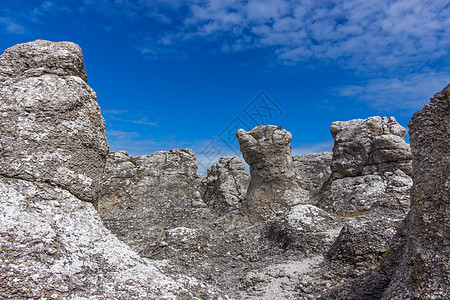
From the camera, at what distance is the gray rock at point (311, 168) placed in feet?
80.1

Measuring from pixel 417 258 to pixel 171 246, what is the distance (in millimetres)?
9000

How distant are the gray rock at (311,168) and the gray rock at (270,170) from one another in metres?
4.68

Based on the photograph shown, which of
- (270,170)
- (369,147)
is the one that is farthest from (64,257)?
(369,147)

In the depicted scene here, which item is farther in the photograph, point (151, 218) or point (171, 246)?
point (151, 218)

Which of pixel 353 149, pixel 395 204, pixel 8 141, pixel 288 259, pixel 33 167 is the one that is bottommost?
pixel 288 259

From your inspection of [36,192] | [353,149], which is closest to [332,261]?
[36,192]

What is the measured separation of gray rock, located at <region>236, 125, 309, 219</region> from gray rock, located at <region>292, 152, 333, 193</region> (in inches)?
184

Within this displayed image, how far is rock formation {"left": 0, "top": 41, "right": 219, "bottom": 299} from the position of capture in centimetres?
439

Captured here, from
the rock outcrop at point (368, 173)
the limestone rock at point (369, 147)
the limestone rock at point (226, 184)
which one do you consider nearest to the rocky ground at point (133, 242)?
the rock outcrop at point (368, 173)

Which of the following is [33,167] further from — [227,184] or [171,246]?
[227,184]

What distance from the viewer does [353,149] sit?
60.3 ft

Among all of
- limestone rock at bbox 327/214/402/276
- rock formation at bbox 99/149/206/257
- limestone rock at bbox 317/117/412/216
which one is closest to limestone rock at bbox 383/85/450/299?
limestone rock at bbox 327/214/402/276

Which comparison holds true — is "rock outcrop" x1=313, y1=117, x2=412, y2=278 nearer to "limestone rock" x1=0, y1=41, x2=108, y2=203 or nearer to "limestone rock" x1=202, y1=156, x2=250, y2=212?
"limestone rock" x1=202, y1=156, x2=250, y2=212

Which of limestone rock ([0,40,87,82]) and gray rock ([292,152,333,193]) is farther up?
gray rock ([292,152,333,193])
